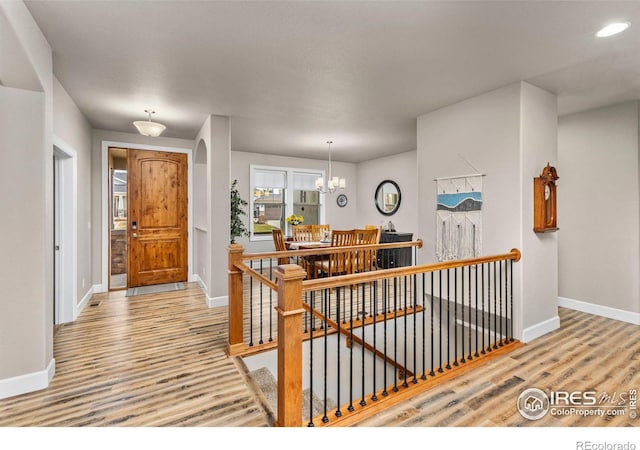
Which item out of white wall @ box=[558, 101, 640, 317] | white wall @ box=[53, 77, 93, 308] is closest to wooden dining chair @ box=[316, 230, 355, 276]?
white wall @ box=[558, 101, 640, 317]

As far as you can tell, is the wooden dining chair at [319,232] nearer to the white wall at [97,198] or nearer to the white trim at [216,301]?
the white trim at [216,301]

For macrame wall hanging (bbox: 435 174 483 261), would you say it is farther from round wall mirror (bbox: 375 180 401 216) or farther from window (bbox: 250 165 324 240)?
window (bbox: 250 165 324 240)

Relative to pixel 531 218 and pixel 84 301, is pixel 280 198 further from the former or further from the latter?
pixel 531 218

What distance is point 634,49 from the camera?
243 cm

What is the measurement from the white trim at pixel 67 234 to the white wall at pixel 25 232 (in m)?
1.42

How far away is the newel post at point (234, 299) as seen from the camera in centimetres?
277

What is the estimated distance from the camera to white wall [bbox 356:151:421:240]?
6621mm

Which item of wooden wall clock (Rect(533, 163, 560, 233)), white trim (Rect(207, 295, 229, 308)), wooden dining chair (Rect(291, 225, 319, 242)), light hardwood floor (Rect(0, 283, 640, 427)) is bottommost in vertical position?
light hardwood floor (Rect(0, 283, 640, 427))

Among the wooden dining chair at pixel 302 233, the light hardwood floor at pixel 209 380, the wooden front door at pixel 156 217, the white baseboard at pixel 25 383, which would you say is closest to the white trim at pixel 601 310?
the light hardwood floor at pixel 209 380

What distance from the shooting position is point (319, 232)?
6.54 metres

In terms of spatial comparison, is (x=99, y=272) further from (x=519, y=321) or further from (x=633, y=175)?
(x=633, y=175)

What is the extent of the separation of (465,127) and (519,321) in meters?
2.16

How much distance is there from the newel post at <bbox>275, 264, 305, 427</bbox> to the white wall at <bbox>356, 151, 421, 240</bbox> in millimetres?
Answer: 4836
